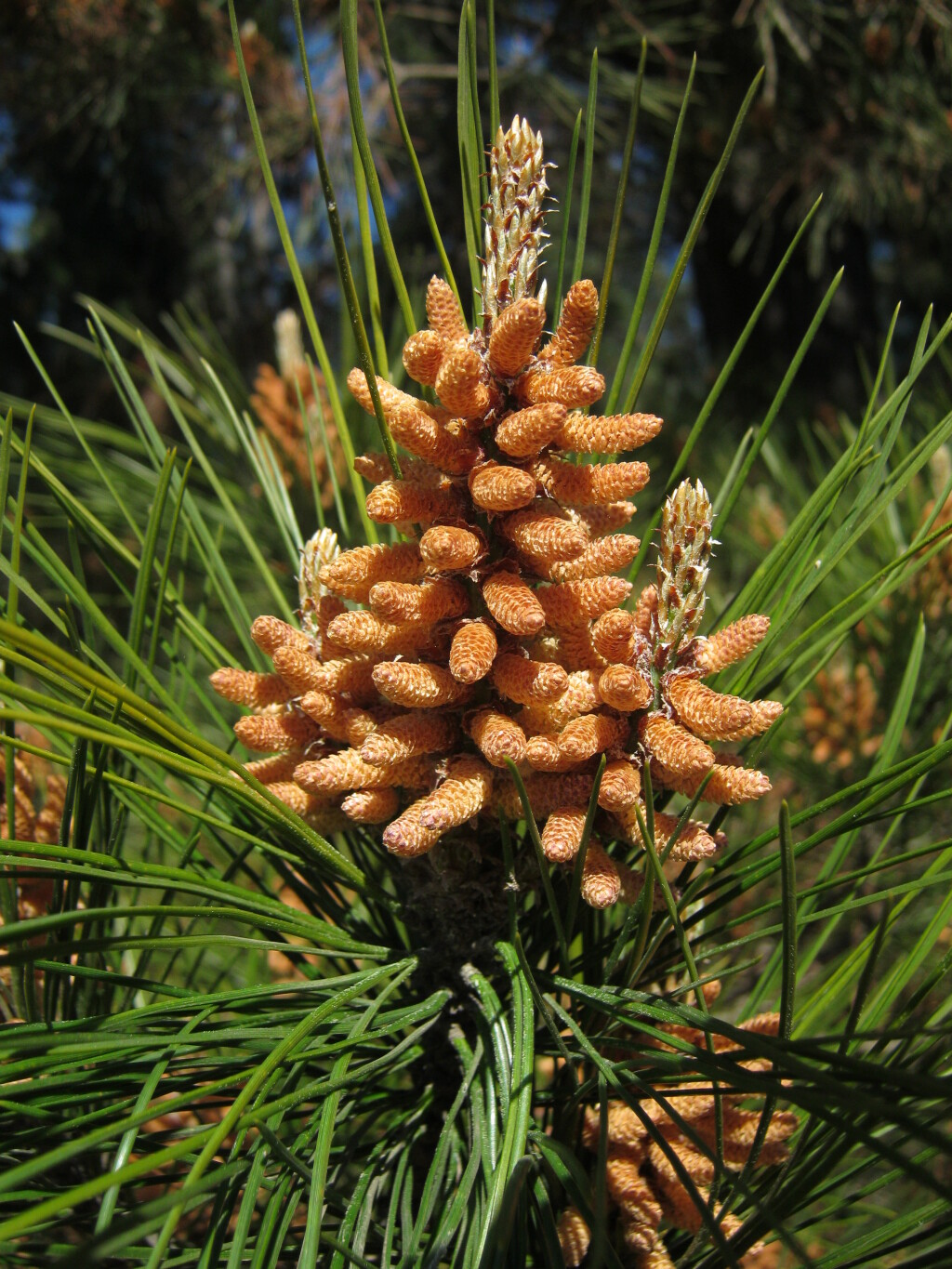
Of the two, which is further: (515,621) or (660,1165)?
(660,1165)

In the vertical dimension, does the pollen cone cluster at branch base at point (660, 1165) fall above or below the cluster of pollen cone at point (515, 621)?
below

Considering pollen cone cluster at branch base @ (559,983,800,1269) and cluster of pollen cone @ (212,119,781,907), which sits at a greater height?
cluster of pollen cone @ (212,119,781,907)

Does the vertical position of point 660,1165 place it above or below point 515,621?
below

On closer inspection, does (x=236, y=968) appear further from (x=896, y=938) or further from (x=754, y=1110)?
(x=896, y=938)
